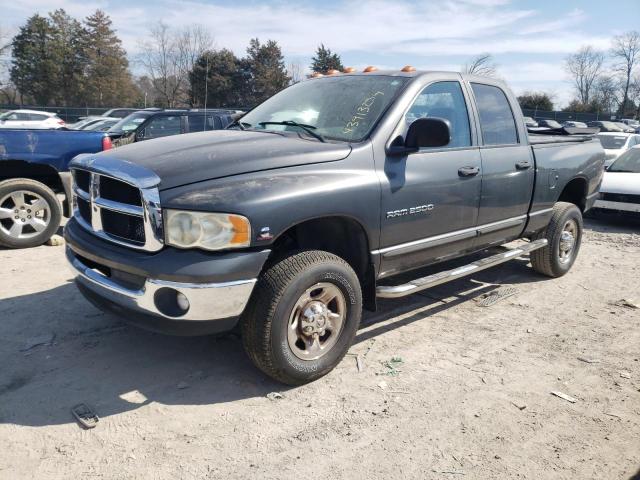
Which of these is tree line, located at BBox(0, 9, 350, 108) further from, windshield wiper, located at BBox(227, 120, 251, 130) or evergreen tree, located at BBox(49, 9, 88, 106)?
windshield wiper, located at BBox(227, 120, 251, 130)

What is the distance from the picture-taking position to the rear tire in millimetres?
5715

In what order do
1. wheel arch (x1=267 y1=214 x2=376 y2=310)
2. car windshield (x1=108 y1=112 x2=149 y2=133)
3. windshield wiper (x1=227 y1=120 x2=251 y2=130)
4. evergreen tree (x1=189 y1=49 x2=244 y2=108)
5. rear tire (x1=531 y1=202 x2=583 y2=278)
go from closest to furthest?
wheel arch (x1=267 y1=214 x2=376 y2=310) < windshield wiper (x1=227 y1=120 x2=251 y2=130) < rear tire (x1=531 y1=202 x2=583 y2=278) < car windshield (x1=108 y1=112 x2=149 y2=133) < evergreen tree (x1=189 y1=49 x2=244 y2=108)

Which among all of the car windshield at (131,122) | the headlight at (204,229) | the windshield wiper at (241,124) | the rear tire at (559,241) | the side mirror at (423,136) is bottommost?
the rear tire at (559,241)

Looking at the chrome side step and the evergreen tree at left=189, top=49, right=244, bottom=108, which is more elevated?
the evergreen tree at left=189, top=49, right=244, bottom=108

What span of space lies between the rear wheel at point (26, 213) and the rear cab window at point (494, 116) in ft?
16.4

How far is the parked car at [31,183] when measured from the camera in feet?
20.9

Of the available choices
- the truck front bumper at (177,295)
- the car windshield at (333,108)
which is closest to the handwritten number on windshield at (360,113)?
the car windshield at (333,108)

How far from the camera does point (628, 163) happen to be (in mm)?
10484

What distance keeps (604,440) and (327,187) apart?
211cm

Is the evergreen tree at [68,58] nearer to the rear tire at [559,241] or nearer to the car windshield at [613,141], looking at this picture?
the car windshield at [613,141]

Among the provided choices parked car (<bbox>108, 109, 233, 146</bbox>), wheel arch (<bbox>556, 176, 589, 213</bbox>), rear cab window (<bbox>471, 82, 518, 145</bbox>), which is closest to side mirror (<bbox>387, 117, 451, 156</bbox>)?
rear cab window (<bbox>471, 82, 518, 145</bbox>)

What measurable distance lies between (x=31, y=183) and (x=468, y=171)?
507 centimetres

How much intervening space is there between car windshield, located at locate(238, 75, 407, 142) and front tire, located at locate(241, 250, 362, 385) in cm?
98

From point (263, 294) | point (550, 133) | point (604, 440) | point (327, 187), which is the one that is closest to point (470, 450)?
point (604, 440)
